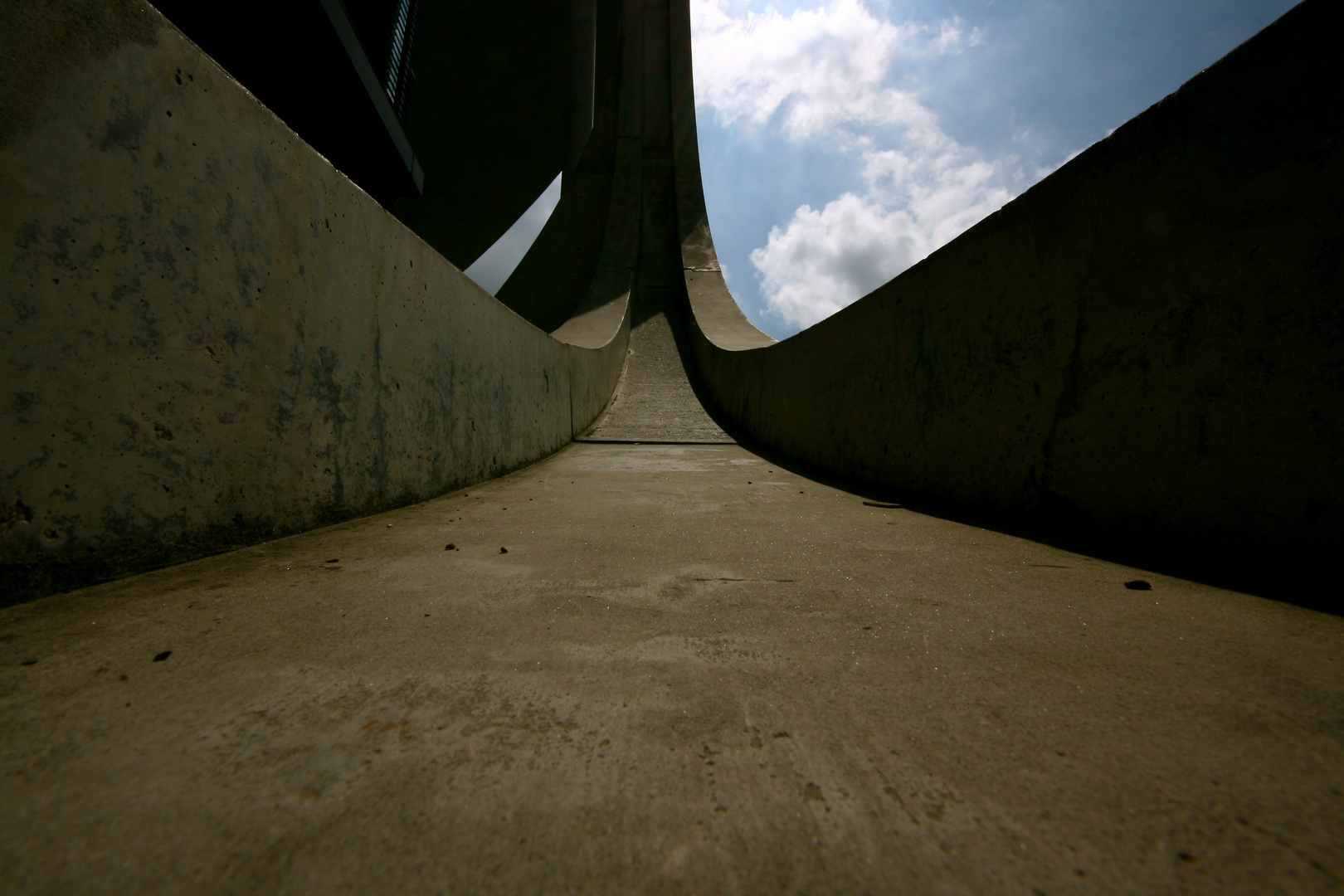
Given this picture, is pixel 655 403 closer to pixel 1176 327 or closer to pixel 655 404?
pixel 655 404

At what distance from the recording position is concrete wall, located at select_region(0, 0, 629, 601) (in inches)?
44.5

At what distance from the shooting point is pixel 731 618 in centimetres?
119

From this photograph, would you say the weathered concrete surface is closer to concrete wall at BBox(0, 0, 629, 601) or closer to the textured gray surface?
concrete wall at BBox(0, 0, 629, 601)

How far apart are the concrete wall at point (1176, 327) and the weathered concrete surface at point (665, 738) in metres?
0.48

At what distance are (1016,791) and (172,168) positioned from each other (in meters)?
2.18

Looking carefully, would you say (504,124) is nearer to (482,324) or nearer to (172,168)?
(482,324)

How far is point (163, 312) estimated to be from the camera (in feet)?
4.49

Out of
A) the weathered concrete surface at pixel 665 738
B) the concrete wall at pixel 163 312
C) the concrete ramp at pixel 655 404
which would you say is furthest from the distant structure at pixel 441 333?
Result: the concrete ramp at pixel 655 404

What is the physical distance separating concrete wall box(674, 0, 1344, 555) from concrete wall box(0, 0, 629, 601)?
2731 millimetres

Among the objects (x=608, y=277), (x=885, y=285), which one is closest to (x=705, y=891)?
(x=885, y=285)

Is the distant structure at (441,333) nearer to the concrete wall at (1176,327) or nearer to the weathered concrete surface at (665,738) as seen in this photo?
the concrete wall at (1176,327)

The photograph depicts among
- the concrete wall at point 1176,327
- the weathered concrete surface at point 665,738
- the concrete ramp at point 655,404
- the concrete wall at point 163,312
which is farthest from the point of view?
the concrete ramp at point 655,404

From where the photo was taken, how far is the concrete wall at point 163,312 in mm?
1131

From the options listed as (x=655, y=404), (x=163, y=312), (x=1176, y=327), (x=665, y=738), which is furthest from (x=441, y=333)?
(x=655, y=404)
